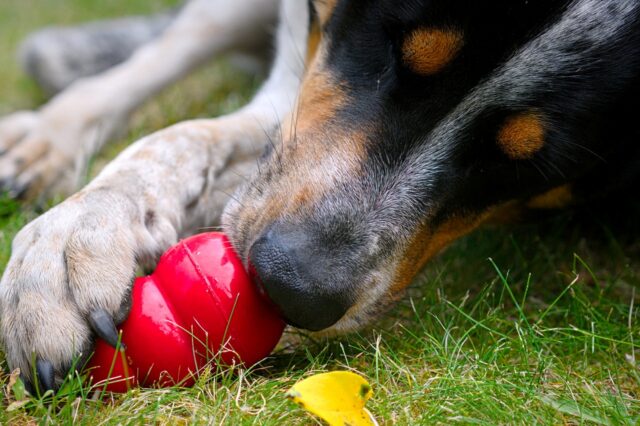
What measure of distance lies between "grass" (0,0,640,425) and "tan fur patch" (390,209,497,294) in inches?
4.3

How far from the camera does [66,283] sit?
6.48 feet

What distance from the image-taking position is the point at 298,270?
6.29 ft

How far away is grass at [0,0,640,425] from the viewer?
6.09 ft

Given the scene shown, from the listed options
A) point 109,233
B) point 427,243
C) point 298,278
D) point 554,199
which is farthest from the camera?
point 554,199

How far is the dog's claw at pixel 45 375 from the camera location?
1.84 m

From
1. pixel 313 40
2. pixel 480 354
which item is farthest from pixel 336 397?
pixel 313 40

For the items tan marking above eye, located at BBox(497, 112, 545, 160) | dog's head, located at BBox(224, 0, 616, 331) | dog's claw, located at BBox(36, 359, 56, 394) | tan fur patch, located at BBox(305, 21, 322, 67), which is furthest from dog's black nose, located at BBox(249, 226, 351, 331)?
tan fur patch, located at BBox(305, 21, 322, 67)

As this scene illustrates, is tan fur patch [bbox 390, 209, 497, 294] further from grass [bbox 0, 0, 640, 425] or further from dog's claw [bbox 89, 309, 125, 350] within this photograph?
dog's claw [bbox 89, 309, 125, 350]

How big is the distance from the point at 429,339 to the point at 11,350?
3.49 ft

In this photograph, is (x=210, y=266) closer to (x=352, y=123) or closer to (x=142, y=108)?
(x=352, y=123)

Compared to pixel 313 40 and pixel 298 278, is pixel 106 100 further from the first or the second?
pixel 298 278

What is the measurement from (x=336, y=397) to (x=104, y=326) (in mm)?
560

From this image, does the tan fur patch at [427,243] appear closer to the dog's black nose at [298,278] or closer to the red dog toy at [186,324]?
the dog's black nose at [298,278]

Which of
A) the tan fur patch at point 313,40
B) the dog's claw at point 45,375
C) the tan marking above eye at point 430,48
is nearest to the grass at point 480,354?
the dog's claw at point 45,375
